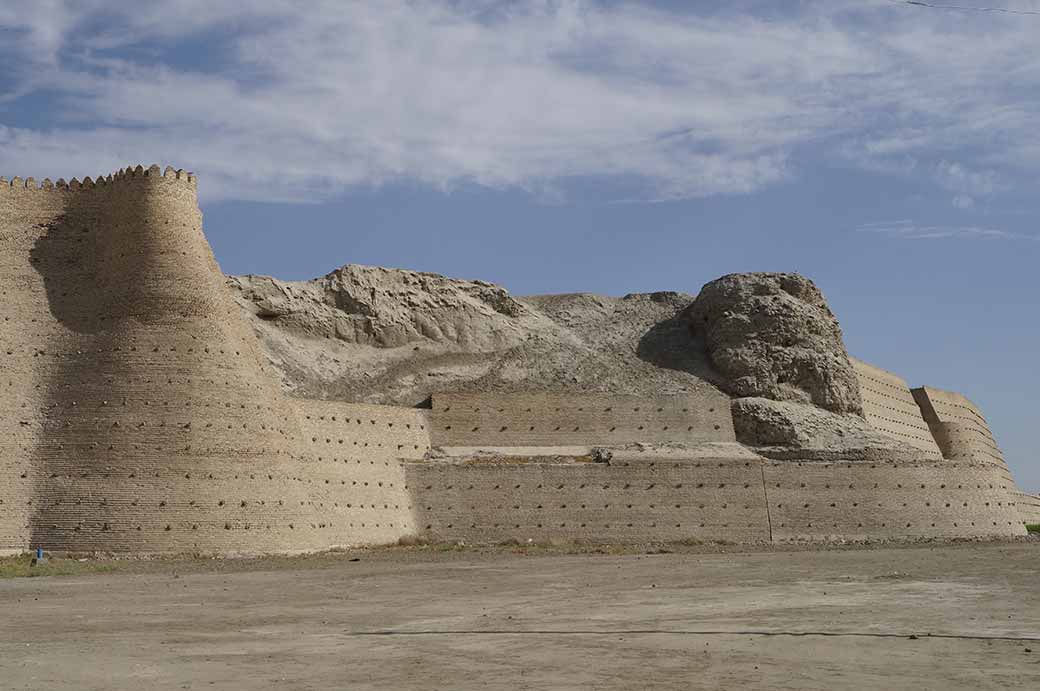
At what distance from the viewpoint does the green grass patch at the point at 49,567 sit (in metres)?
28.6

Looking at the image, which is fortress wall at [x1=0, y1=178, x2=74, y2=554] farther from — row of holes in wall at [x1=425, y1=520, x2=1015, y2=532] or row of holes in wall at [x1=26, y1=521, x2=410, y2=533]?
row of holes in wall at [x1=425, y1=520, x2=1015, y2=532]

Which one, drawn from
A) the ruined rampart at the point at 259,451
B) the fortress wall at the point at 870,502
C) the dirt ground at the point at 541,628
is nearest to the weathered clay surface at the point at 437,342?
the ruined rampart at the point at 259,451

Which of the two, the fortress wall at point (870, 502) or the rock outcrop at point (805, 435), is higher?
the rock outcrop at point (805, 435)

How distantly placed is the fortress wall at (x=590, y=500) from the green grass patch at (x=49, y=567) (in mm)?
11225

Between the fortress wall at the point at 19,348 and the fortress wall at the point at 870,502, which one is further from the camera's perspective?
the fortress wall at the point at 870,502

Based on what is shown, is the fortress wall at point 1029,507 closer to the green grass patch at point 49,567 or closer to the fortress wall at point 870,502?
the fortress wall at point 870,502

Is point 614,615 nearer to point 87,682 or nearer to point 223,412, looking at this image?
point 87,682

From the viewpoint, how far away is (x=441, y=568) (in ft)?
96.4

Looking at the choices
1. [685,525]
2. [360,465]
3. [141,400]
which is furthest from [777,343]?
[141,400]

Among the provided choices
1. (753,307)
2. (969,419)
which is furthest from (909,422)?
(753,307)

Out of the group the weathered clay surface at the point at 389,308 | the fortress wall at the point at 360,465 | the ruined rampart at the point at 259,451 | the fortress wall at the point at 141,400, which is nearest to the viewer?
the fortress wall at the point at 141,400

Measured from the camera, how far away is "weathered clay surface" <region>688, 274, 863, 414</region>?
48938mm

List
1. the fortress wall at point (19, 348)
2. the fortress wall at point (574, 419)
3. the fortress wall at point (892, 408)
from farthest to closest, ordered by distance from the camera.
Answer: the fortress wall at point (892, 408) → the fortress wall at point (574, 419) → the fortress wall at point (19, 348)

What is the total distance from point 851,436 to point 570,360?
10.8m
